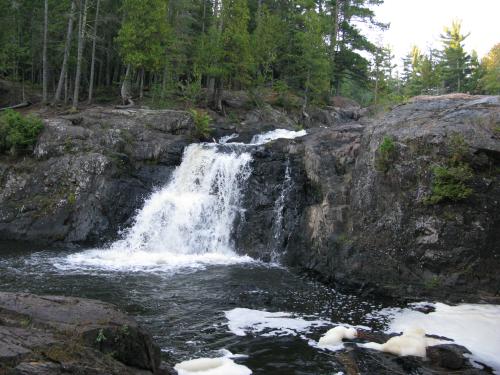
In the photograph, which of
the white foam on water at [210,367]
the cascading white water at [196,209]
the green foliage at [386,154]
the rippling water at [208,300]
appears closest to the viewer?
the white foam on water at [210,367]

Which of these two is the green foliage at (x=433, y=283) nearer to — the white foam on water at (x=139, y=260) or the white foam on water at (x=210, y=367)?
the white foam on water at (x=210, y=367)

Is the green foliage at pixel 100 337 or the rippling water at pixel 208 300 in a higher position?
the green foliage at pixel 100 337

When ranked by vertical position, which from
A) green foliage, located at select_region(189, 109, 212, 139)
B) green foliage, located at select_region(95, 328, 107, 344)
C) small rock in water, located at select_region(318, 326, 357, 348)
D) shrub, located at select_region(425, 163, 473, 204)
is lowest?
small rock in water, located at select_region(318, 326, 357, 348)

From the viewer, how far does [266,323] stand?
9.14 m

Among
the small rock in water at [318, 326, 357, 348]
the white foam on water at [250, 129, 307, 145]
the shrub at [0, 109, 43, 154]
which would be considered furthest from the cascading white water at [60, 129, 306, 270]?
the small rock in water at [318, 326, 357, 348]

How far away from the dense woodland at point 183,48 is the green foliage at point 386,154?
16.0m

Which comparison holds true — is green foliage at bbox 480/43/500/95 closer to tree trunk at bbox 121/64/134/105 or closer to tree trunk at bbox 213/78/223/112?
tree trunk at bbox 213/78/223/112

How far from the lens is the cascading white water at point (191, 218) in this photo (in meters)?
15.2

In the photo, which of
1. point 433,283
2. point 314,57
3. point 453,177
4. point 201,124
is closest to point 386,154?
point 453,177

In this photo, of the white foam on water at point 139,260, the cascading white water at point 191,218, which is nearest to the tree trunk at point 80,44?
the cascading white water at point 191,218

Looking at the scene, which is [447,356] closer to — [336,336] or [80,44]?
[336,336]

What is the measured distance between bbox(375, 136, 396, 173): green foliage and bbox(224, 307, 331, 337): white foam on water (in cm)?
538

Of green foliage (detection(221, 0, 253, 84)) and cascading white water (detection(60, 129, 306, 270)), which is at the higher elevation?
green foliage (detection(221, 0, 253, 84))

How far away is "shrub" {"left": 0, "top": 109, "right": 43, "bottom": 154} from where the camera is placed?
64.3 feet
